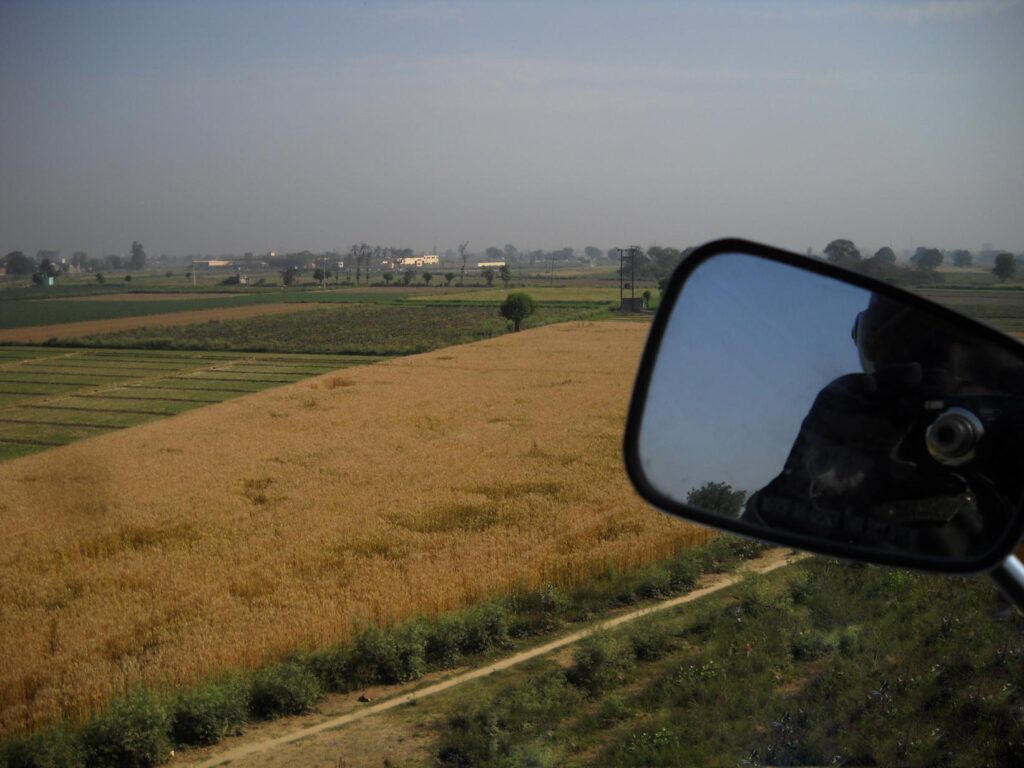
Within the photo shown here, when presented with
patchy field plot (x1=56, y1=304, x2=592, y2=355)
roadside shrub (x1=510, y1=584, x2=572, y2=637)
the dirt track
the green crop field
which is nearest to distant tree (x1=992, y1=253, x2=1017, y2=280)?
roadside shrub (x1=510, y1=584, x2=572, y2=637)

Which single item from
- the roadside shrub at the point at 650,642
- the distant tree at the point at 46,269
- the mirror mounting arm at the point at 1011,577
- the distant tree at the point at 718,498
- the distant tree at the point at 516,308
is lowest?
the roadside shrub at the point at 650,642

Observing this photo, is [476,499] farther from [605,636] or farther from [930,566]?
[930,566]

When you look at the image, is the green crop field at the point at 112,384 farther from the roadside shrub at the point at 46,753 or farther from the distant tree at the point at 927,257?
the distant tree at the point at 927,257

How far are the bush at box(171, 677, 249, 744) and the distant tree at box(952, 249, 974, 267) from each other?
5041mm

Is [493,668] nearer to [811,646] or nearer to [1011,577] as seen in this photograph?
[811,646]

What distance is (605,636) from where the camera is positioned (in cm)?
664

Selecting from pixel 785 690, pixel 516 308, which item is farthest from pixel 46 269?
pixel 785 690

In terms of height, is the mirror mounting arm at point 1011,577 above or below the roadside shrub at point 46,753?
above

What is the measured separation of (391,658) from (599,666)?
6.05ft

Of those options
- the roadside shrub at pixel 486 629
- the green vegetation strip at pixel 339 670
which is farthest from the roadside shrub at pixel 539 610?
the roadside shrub at pixel 486 629

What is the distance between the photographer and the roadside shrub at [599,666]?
5930mm

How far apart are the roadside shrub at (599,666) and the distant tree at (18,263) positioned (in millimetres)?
52276

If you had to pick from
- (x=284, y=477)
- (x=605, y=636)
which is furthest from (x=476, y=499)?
(x=605, y=636)

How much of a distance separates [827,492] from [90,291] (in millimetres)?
80065
